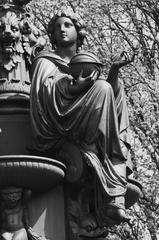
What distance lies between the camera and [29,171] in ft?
30.1

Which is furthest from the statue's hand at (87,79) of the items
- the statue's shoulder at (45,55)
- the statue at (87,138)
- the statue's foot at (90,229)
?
the statue's foot at (90,229)

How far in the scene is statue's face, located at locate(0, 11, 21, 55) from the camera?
10.2 m

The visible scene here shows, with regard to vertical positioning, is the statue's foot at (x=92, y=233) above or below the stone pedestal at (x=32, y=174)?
below

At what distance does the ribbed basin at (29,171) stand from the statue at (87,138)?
10.0 inches

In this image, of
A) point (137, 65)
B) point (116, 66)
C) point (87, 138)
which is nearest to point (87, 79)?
point (116, 66)

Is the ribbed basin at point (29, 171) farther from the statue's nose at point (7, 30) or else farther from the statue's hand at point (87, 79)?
the statue's nose at point (7, 30)

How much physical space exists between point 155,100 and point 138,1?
2.84 metres

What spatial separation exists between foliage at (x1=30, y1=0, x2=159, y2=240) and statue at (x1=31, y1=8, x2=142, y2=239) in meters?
9.71

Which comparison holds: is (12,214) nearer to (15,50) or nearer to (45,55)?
(45,55)

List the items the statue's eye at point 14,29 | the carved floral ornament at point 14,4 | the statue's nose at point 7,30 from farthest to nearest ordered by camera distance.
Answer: the carved floral ornament at point 14,4 < the statue's eye at point 14,29 < the statue's nose at point 7,30

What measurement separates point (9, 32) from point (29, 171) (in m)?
1.66

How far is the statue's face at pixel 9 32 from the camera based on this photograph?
10203 mm

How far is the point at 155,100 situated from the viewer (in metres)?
20.6

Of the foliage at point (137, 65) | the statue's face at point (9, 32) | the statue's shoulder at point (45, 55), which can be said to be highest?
the statue's face at point (9, 32)
